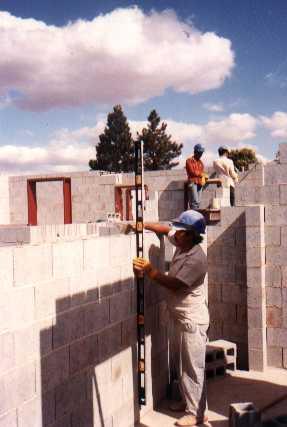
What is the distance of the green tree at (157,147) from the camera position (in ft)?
129

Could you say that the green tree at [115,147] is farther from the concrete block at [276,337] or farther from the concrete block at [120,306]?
the concrete block at [120,306]

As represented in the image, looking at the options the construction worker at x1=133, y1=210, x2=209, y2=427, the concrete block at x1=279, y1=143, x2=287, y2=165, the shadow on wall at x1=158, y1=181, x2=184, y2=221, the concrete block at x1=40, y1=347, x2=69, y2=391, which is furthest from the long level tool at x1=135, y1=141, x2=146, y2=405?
the shadow on wall at x1=158, y1=181, x2=184, y2=221

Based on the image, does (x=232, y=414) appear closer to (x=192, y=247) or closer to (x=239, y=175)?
(x=192, y=247)

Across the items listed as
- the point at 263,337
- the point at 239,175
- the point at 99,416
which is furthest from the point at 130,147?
the point at 99,416

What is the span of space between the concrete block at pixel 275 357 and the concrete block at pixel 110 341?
10.8 ft

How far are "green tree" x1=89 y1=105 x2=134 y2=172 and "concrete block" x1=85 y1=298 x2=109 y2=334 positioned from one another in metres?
35.3

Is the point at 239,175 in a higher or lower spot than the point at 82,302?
higher

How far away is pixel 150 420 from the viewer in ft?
16.1

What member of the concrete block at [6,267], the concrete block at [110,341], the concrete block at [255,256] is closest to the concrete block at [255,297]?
the concrete block at [255,256]

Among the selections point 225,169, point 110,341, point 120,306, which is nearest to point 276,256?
point 225,169

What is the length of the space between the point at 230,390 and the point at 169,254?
2.00 metres

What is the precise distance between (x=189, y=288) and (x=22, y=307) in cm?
193

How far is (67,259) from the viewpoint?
3701mm

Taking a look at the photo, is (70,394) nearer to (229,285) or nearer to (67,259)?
(67,259)
